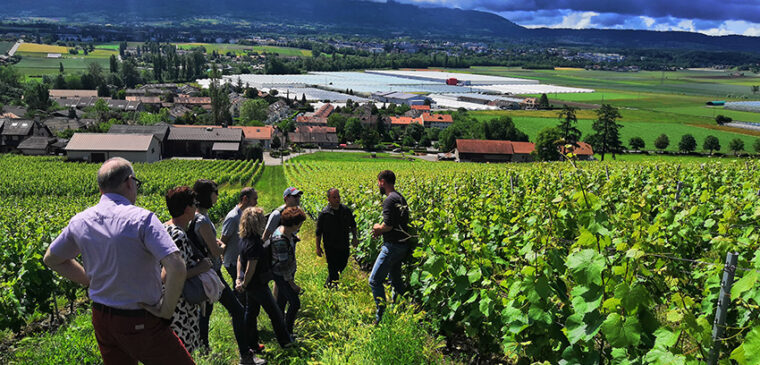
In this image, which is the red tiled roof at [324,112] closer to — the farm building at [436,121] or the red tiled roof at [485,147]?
the farm building at [436,121]

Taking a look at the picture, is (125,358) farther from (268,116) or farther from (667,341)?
(268,116)

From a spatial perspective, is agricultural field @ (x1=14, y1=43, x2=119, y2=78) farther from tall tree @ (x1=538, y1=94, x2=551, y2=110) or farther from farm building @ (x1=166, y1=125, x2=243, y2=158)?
tall tree @ (x1=538, y1=94, x2=551, y2=110)

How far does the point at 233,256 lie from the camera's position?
7023 millimetres

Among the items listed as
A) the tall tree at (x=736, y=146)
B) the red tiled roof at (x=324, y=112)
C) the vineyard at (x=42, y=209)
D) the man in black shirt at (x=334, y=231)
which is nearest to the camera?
the man in black shirt at (x=334, y=231)

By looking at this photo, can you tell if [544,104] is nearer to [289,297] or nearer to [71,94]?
[71,94]

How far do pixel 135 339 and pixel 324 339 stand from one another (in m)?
2.45

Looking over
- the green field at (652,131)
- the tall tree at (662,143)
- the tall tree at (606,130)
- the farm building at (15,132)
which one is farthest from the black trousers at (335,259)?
the farm building at (15,132)

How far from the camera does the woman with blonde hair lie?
231 inches

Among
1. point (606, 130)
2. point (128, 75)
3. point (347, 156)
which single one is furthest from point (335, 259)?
Result: point (128, 75)

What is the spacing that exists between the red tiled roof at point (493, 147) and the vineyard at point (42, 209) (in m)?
30.5

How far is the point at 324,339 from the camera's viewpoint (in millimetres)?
5715

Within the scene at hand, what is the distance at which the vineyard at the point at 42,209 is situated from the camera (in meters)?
7.85

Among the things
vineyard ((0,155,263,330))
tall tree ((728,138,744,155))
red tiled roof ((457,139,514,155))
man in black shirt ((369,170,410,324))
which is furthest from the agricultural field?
man in black shirt ((369,170,410,324))

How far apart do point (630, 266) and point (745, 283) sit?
0.77 meters
